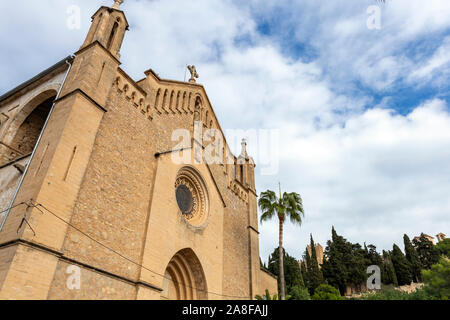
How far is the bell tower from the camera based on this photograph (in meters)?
11.7

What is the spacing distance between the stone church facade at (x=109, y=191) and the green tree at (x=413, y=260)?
44049 millimetres

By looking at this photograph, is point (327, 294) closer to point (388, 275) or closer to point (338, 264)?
point (338, 264)

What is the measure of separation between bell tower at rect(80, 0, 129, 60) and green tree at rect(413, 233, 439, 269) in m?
57.8

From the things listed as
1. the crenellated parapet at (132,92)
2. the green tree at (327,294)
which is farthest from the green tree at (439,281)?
the crenellated parapet at (132,92)

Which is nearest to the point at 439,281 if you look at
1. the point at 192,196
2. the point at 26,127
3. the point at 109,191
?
the point at 192,196

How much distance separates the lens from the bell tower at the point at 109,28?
460 inches

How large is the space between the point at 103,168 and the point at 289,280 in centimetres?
3926

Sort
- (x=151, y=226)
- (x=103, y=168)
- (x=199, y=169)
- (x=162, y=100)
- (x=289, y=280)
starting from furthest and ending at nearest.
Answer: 1. (x=289, y=280)
2. (x=199, y=169)
3. (x=162, y=100)
4. (x=151, y=226)
5. (x=103, y=168)

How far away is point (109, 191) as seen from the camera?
1004cm

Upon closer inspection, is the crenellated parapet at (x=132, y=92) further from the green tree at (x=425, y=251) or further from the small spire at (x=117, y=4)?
the green tree at (x=425, y=251)

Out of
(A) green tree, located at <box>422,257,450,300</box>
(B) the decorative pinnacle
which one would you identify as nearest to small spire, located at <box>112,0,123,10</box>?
(B) the decorative pinnacle
